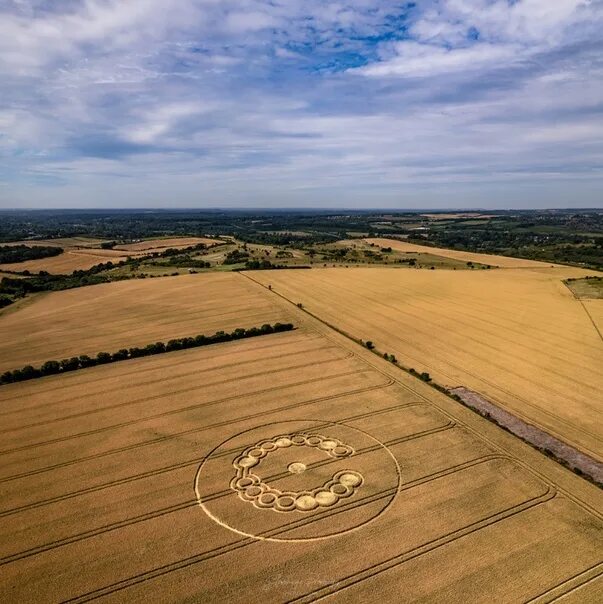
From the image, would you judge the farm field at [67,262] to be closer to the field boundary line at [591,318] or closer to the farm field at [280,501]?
Answer: the farm field at [280,501]

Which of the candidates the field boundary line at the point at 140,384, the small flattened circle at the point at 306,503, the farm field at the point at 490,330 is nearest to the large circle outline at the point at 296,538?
the small flattened circle at the point at 306,503

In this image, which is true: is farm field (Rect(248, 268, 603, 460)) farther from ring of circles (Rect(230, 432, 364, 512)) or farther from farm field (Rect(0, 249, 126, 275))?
farm field (Rect(0, 249, 126, 275))

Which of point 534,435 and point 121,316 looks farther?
point 121,316

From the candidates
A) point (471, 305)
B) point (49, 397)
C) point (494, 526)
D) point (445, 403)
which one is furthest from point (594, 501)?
point (471, 305)

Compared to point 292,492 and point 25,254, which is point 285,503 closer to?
point 292,492

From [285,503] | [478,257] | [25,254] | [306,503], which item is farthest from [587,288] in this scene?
[25,254]

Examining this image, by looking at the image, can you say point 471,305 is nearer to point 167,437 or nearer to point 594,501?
point 594,501

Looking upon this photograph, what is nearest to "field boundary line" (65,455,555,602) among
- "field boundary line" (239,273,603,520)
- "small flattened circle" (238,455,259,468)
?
"field boundary line" (239,273,603,520)
